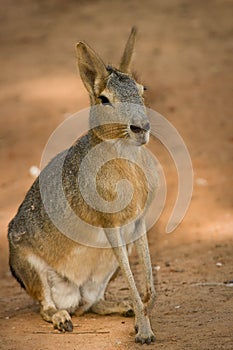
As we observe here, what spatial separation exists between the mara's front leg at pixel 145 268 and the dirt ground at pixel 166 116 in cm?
16

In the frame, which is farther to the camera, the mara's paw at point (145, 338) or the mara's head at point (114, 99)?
the mara's paw at point (145, 338)

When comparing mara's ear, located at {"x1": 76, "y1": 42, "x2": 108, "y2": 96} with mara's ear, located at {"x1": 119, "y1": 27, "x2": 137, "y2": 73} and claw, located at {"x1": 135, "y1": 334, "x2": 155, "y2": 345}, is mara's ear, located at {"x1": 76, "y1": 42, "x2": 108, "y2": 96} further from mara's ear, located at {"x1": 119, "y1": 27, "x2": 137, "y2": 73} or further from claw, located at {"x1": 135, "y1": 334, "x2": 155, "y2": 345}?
claw, located at {"x1": 135, "y1": 334, "x2": 155, "y2": 345}

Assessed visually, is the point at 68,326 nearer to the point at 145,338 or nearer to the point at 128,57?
the point at 145,338

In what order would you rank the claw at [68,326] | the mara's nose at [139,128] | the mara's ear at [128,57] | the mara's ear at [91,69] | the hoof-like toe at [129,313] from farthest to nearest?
the hoof-like toe at [129,313]
the claw at [68,326]
the mara's ear at [128,57]
the mara's ear at [91,69]
the mara's nose at [139,128]

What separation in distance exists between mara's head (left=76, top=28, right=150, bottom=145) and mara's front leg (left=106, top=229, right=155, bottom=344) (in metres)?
0.55

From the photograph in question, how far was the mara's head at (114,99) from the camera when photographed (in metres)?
4.62

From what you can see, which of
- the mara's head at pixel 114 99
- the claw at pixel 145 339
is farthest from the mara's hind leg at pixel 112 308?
the mara's head at pixel 114 99

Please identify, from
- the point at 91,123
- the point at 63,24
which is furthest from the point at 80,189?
the point at 63,24

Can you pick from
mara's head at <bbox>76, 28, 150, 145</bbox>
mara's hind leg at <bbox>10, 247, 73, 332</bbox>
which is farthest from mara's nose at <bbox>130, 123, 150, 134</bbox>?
mara's hind leg at <bbox>10, 247, 73, 332</bbox>

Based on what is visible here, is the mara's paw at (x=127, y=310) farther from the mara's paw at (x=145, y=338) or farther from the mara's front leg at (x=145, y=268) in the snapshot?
the mara's paw at (x=145, y=338)

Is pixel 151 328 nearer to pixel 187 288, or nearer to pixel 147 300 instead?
pixel 147 300

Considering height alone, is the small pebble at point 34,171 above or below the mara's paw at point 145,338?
above

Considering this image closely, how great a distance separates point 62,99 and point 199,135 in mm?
1575

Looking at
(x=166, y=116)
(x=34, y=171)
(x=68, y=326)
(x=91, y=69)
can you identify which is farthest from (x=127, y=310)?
(x=166, y=116)
